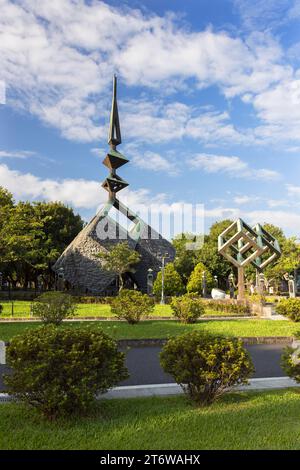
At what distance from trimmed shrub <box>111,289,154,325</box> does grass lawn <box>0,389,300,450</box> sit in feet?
34.4

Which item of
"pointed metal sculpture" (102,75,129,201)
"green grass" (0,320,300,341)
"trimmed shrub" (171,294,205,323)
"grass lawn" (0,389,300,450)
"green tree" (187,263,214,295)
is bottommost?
"green grass" (0,320,300,341)

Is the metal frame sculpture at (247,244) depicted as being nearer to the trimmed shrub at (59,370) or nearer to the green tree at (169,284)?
the green tree at (169,284)

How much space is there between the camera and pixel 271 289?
59000mm

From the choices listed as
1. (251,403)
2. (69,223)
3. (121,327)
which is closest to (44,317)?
(121,327)

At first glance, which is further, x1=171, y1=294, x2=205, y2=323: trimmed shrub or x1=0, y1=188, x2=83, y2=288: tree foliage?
x1=0, y1=188, x2=83, y2=288: tree foliage

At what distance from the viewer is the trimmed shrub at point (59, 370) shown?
5008 millimetres

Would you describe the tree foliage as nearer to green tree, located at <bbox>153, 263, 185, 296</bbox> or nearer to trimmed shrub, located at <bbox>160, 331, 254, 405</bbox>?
green tree, located at <bbox>153, 263, 185, 296</bbox>

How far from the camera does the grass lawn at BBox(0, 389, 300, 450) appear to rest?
170 inches

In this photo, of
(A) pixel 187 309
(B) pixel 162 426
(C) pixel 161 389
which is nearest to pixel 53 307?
(A) pixel 187 309

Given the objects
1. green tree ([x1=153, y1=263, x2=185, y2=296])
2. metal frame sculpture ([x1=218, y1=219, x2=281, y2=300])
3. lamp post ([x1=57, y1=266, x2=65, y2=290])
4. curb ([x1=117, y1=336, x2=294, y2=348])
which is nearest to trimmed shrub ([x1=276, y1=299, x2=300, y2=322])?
curb ([x1=117, y1=336, x2=294, y2=348])

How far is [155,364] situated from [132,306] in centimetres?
718

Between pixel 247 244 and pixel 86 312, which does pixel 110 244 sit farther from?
pixel 86 312

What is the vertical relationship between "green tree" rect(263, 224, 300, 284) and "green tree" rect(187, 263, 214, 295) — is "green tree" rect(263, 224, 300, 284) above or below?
above

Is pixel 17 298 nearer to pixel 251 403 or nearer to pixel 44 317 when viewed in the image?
pixel 44 317
